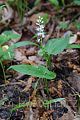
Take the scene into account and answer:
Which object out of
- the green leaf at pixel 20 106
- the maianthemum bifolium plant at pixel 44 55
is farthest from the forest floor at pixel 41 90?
the maianthemum bifolium plant at pixel 44 55

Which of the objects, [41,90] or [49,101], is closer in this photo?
[49,101]

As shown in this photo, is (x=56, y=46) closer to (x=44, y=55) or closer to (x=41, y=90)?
(x=44, y=55)

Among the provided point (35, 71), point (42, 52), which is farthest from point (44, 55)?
point (35, 71)

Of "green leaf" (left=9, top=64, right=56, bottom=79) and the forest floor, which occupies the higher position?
"green leaf" (left=9, top=64, right=56, bottom=79)

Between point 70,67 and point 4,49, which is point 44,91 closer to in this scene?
point 70,67

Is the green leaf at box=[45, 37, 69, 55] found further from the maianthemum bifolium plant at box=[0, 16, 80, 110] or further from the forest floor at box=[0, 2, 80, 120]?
the forest floor at box=[0, 2, 80, 120]

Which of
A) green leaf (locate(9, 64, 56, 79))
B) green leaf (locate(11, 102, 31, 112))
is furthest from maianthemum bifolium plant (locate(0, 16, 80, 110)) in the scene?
green leaf (locate(11, 102, 31, 112))

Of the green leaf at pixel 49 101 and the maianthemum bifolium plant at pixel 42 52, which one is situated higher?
the maianthemum bifolium plant at pixel 42 52

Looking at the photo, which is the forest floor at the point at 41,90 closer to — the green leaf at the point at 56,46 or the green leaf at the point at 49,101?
the green leaf at the point at 49,101

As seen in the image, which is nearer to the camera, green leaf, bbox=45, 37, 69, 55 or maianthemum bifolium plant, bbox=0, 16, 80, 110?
maianthemum bifolium plant, bbox=0, 16, 80, 110

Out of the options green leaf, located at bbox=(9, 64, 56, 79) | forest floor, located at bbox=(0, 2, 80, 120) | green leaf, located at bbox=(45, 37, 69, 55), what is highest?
green leaf, located at bbox=(45, 37, 69, 55)

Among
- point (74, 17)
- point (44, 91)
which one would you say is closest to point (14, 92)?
point (44, 91)
